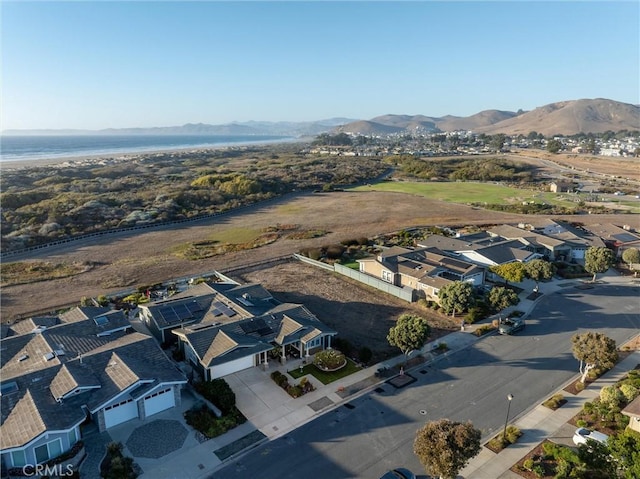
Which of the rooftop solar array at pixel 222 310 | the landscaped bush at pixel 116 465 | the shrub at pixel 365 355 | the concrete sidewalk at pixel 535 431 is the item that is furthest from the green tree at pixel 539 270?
the landscaped bush at pixel 116 465

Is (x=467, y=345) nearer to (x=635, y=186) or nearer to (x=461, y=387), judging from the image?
(x=461, y=387)

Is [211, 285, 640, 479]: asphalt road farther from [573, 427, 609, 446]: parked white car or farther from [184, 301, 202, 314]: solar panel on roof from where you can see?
[184, 301, 202, 314]: solar panel on roof

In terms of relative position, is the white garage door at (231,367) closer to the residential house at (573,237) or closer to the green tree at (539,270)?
the green tree at (539,270)

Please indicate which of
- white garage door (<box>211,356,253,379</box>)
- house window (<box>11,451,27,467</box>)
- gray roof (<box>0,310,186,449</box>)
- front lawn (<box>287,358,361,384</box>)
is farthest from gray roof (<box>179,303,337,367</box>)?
house window (<box>11,451,27,467</box>)

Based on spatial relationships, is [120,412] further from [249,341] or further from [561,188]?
[561,188]

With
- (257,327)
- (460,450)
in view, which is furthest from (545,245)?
(460,450)
